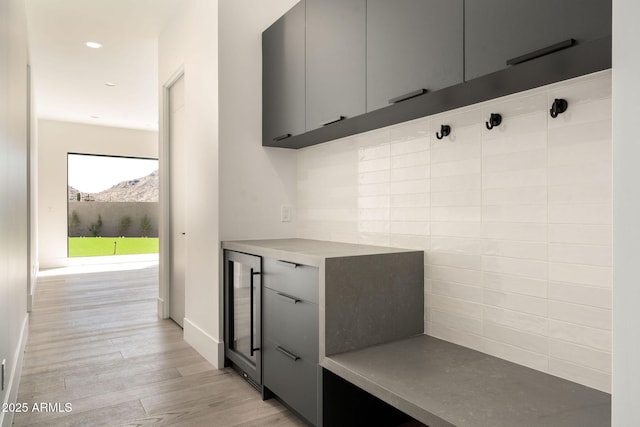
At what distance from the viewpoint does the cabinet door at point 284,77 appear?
253cm

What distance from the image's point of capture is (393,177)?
2.26m

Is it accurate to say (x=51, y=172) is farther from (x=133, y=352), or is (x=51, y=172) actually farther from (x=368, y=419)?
(x=368, y=419)

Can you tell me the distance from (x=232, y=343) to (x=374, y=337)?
1210 mm

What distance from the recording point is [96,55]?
183 inches

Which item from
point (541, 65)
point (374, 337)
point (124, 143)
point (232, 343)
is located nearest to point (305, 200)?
point (232, 343)

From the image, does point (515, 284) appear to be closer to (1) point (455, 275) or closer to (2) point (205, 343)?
(1) point (455, 275)

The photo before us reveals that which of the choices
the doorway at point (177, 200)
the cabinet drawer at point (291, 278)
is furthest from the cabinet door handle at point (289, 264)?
the doorway at point (177, 200)

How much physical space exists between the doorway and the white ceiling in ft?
2.30

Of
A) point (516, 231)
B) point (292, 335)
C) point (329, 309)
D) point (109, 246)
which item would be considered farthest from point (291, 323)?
point (109, 246)

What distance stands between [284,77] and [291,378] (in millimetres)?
1878

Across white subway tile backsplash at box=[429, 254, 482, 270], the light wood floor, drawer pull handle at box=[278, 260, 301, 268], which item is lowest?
the light wood floor

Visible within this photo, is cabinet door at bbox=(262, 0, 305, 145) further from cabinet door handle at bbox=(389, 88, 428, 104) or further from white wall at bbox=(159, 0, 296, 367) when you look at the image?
cabinet door handle at bbox=(389, 88, 428, 104)

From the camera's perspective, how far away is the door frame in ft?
13.1

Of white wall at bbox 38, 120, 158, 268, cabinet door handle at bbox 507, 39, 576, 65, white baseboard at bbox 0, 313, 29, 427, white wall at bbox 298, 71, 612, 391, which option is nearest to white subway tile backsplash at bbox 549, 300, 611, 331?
white wall at bbox 298, 71, 612, 391
